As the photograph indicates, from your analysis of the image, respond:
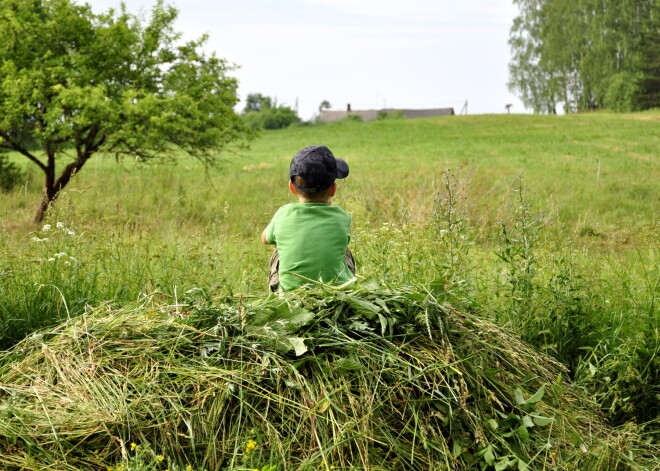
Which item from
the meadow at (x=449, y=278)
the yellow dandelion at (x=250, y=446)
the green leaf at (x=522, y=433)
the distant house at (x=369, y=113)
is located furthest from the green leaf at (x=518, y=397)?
the distant house at (x=369, y=113)

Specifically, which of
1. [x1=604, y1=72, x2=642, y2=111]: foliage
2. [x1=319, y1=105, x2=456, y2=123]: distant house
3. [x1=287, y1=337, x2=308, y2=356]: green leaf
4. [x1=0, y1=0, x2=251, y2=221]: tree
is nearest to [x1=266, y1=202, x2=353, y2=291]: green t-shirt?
[x1=287, y1=337, x2=308, y2=356]: green leaf

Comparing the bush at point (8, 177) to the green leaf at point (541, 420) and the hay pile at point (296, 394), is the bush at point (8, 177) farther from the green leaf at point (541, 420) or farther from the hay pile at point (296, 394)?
the green leaf at point (541, 420)

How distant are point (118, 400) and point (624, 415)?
3.16 m

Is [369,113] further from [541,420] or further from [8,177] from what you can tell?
[541,420]

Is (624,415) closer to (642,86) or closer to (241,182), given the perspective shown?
(241,182)

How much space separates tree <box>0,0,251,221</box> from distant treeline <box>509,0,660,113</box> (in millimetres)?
43976

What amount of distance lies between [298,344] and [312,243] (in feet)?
2.86

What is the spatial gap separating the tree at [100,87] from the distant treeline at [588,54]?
43976 millimetres

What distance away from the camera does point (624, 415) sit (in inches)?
166

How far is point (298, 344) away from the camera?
10.4 feet

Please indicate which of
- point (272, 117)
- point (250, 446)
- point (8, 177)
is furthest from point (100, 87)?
point (272, 117)

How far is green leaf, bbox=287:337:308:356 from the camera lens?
3125 millimetres

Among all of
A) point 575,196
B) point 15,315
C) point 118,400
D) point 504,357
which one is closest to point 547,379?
point 504,357

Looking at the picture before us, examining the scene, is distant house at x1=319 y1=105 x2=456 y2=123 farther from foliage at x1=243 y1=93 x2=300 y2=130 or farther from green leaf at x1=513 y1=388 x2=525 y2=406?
green leaf at x1=513 y1=388 x2=525 y2=406
